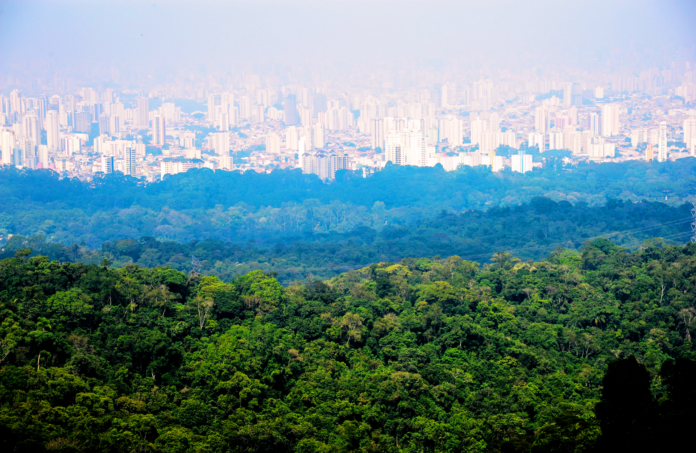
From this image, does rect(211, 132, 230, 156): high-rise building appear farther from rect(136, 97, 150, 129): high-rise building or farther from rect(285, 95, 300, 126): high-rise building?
rect(285, 95, 300, 126): high-rise building

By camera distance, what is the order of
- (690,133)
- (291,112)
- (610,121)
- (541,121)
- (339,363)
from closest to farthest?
1. (339,363)
2. (690,133)
3. (610,121)
4. (541,121)
5. (291,112)

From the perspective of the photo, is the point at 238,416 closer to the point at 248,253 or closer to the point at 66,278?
the point at 66,278

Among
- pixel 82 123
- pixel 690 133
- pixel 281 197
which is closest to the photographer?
pixel 281 197

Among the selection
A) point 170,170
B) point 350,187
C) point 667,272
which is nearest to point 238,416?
point 667,272

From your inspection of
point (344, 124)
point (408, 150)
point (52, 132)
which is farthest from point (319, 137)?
point (52, 132)

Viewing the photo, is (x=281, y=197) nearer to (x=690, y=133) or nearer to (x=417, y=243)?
(x=417, y=243)

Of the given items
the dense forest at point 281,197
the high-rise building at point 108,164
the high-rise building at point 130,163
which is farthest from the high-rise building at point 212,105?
the dense forest at point 281,197
